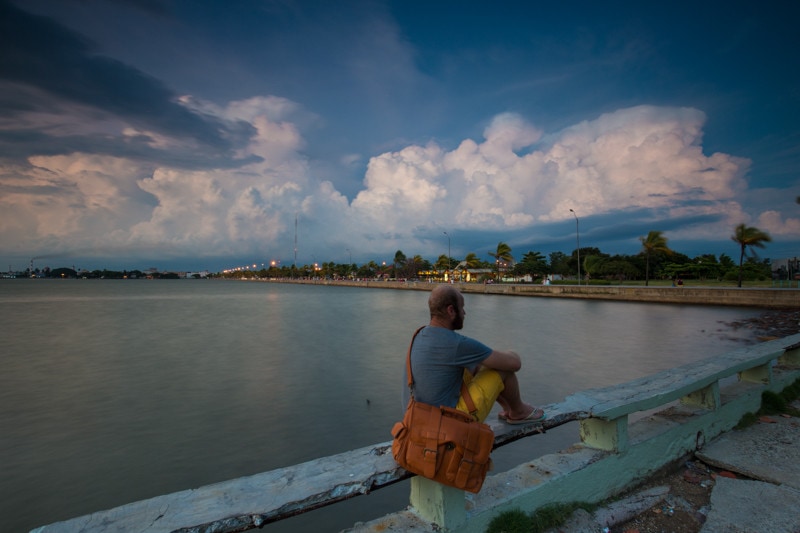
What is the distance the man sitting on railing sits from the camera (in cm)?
239

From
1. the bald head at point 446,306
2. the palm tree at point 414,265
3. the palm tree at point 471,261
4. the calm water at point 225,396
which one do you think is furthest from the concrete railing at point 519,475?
the palm tree at point 414,265

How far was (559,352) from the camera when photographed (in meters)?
16.7

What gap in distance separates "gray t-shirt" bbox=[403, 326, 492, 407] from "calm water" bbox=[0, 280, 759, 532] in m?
3.72

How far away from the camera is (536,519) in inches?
104

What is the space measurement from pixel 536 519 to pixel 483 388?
949 mm

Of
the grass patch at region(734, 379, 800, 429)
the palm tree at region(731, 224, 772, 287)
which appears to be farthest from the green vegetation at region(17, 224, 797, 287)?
the grass patch at region(734, 379, 800, 429)

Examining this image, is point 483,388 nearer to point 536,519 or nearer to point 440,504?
point 440,504

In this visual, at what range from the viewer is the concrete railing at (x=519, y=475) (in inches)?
72.4

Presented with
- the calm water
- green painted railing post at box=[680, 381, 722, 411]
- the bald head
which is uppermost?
the bald head

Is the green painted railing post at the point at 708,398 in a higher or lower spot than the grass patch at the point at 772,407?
higher

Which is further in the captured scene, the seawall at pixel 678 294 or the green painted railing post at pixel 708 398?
the seawall at pixel 678 294

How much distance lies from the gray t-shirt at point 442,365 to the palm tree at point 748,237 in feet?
153

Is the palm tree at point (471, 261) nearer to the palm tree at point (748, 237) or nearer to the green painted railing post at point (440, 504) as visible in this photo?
the palm tree at point (748, 237)

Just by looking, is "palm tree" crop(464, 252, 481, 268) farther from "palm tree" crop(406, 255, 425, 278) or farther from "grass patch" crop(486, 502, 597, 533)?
"grass patch" crop(486, 502, 597, 533)
